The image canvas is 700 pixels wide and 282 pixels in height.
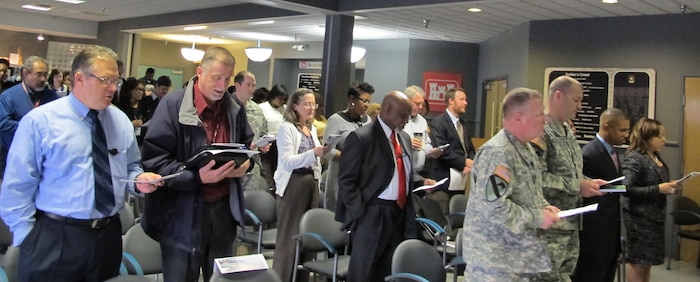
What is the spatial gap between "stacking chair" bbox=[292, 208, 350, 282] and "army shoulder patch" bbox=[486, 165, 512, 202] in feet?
5.05

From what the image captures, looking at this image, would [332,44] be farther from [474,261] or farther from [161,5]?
[474,261]

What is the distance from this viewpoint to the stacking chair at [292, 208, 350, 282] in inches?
158

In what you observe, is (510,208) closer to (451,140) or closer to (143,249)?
(143,249)

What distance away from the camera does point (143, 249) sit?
3428mm

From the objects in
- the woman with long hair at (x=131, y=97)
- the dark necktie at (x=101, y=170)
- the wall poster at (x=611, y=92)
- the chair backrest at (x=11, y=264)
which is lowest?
the chair backrest at (x=11, y=264)

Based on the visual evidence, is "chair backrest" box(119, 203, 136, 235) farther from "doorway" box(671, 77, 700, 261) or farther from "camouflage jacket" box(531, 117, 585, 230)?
"doorway" box(671, 77, 700, 261)

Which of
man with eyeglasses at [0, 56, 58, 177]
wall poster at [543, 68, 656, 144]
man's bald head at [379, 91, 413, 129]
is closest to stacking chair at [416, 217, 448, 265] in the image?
man's bald head at [379, 91, 413, 129]

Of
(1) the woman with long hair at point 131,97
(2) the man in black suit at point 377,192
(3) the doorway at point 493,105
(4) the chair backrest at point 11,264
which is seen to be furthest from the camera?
(3) the doorway at point 493,105

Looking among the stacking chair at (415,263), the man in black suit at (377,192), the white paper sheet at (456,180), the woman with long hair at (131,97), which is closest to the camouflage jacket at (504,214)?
the stacking chair at (415,263)

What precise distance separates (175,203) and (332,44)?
5.45 meters

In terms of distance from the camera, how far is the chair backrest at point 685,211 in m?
6.35

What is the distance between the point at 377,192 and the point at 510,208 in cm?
111

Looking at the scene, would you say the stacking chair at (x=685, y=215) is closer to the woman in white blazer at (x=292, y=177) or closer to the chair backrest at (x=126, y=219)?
the woman in white blazer at (x=292, y=177)

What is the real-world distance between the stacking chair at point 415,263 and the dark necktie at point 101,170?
1.50 meters
